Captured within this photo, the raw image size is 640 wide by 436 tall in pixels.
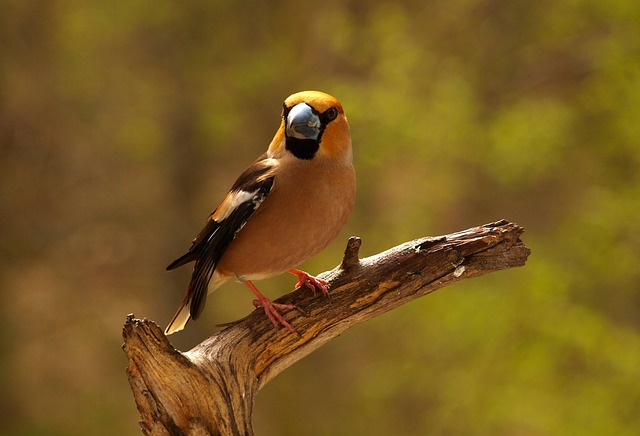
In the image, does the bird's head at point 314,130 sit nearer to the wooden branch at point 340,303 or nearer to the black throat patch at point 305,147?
the black throat patch at point 305,147

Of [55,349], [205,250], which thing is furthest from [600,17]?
[55,349]

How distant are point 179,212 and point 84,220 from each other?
1064 mm

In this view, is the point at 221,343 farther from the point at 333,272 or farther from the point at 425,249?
the point at 425,249

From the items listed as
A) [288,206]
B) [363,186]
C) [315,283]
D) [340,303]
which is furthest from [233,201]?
[363,186]

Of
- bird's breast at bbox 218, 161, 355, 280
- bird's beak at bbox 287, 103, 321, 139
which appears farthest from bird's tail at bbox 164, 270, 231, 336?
bird's beak at bbox 287, 103, 321, 139

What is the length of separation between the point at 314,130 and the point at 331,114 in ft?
0.35

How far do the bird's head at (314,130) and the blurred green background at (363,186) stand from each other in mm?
2919

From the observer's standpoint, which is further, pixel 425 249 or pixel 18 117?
pixel 18 117

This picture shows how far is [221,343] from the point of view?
112 inches

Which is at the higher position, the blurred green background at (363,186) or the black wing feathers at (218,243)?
the blurred green background at (363,186)

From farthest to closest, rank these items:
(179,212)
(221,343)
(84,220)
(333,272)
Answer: (84,220) < (179,212) < (333,272) < (221,343)

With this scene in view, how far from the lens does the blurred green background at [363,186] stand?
5746 mm

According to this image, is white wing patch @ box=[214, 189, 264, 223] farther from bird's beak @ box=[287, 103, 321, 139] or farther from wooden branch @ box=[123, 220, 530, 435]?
wooden branch @ box=[123, 220, 530, 435]

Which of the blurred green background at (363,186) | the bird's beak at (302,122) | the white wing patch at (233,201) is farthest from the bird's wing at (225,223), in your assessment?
the blurred green background at (363,186)
